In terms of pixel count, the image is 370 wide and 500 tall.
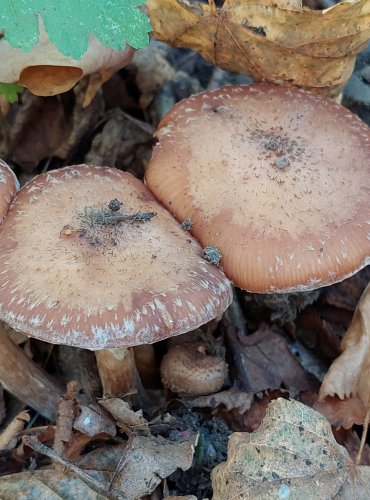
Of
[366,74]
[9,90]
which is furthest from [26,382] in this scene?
[366,74]

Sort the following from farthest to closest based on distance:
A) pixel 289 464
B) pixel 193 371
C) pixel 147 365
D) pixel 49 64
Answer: pixel 147 365, pixel 193 371, pixel 49 64, pixel 289 464

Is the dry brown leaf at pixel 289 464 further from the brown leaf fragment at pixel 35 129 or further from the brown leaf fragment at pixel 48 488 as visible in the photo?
the brown leaf fragment at pixel 35 129

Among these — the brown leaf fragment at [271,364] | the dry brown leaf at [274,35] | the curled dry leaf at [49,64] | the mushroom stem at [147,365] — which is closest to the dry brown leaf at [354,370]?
the brown leaf fragment at [271,364]

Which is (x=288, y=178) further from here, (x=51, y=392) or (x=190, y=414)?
(x=51, y=392)

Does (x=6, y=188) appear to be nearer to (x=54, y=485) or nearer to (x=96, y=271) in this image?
(x=96, y=271)

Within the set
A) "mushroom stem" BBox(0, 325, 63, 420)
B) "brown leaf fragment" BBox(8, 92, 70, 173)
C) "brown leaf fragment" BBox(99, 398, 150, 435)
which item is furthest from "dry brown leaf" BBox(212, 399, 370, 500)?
"brown leaf fragment" BBox(8, 92, 70, 173)

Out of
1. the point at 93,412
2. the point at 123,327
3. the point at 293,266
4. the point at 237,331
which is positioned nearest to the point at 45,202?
the point at 123,327
